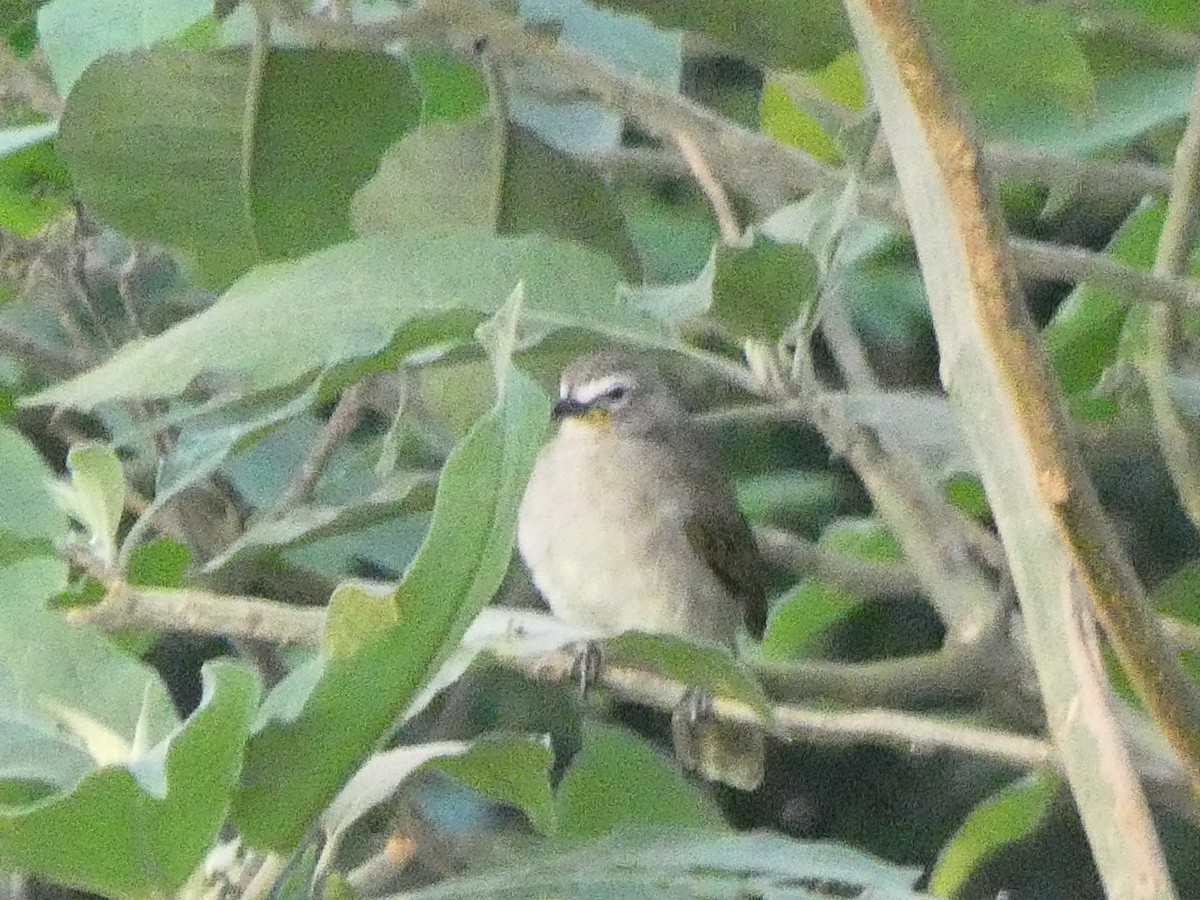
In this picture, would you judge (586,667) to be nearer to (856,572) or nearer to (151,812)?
(856,572)

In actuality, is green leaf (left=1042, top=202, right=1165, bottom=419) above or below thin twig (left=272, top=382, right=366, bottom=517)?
above

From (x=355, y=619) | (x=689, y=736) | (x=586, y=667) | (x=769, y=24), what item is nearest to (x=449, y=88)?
(x=769, y=24)

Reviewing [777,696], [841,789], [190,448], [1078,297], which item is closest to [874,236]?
[1078,297]

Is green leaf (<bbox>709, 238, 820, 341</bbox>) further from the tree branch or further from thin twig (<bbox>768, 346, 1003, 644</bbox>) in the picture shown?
the tree branch

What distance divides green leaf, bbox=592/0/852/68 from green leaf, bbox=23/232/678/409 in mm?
156

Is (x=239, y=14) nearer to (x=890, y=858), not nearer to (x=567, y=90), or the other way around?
(x=567, y=90)

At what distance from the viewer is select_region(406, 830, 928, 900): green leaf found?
2.02 ft

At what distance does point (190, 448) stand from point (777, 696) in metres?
0.35

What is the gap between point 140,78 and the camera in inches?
40.0

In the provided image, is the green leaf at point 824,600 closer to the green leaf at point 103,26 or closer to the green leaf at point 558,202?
the green leaf at point 558,202

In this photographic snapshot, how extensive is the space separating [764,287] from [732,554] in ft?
2.35

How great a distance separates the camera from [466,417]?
108 cm

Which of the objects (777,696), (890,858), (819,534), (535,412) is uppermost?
(535,412)

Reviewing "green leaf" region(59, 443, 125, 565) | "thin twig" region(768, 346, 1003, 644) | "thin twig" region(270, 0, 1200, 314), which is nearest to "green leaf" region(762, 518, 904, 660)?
"thin twig" region(768, 346, 1003, 644)
